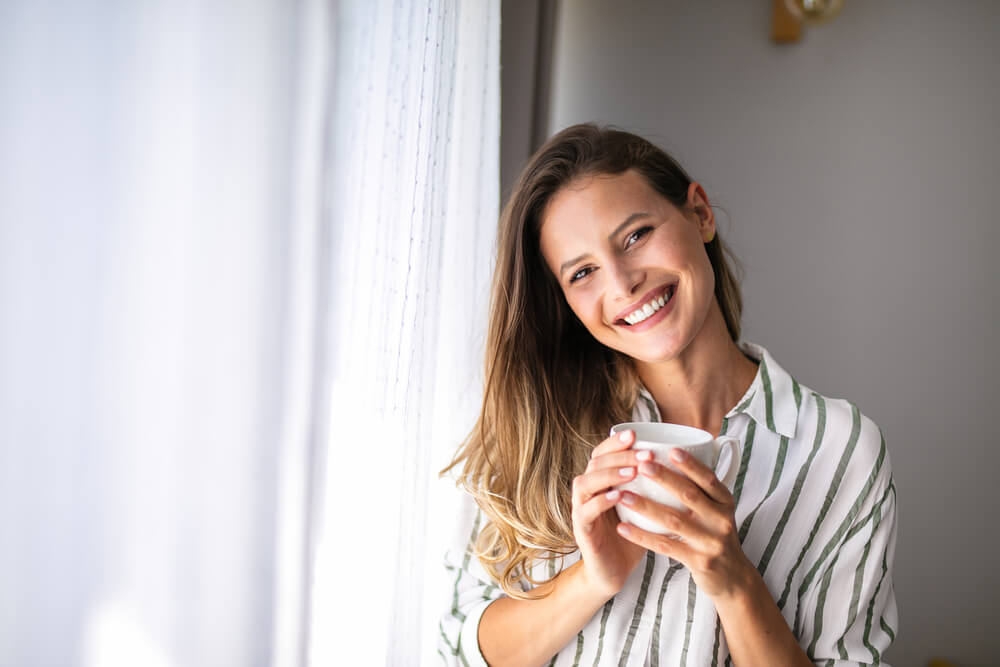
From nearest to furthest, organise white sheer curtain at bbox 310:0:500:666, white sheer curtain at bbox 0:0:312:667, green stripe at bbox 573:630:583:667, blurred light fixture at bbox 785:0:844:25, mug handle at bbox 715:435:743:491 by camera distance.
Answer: white sheer curtain at bbox 0:0:312:667 < mug handle at bbox 715:435:743:491 < white sheer curtain at bbox 310:0:500:666 < green stripe at bbox 573:630:583:667 < blurred light fixture at bbox 785:0:844:25

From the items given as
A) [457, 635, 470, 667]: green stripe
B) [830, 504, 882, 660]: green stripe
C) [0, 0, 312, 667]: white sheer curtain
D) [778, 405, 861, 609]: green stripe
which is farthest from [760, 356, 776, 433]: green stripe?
[0, 0, 312, 667]: white sheer curtain

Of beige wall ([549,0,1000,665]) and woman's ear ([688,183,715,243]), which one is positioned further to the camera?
beige wall ([549,0,1000,665])

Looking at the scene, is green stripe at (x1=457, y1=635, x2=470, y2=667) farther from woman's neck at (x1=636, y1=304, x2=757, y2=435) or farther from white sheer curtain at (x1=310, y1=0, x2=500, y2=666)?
woman's neck at (x1=636, y1=304, x2=757, y2=435)

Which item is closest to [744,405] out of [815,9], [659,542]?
[659,542]

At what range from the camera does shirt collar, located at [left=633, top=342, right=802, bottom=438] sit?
39.6 inches

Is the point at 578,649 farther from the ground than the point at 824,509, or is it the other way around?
the point at 824,509

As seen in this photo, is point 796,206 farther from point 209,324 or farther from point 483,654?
point 209,324

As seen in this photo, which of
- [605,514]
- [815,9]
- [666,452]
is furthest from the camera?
[815,9]

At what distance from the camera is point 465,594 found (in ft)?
3.46

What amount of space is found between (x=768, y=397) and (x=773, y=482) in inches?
5.2

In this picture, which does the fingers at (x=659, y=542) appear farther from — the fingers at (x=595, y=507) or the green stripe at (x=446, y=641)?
the green stripe at (x=446, y=641)

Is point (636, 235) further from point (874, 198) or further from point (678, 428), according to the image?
point (874, 198)

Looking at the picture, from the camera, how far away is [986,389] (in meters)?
1.70

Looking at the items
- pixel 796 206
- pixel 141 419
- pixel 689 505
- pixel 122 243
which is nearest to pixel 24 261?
pixel 122 243
